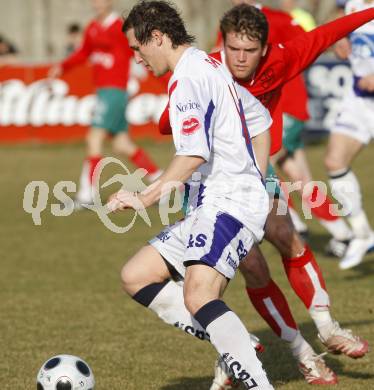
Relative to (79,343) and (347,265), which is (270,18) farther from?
(79,343)

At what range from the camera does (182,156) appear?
4469 mm

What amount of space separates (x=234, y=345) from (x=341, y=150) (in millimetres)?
4199

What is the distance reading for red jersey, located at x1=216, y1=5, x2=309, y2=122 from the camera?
8.10m

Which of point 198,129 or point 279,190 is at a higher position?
point 198,129

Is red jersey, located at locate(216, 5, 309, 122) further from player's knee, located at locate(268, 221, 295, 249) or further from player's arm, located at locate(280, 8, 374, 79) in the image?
player's knee, located at locate(268, 221, 295, 249)

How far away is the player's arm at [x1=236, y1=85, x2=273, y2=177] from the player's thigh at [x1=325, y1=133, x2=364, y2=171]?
340 cm

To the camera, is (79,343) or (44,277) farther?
(44,277)

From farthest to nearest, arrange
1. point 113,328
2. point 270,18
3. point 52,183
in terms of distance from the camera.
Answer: point 52,183
point 270,18
point 113,328

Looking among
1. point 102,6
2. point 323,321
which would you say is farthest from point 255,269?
point 102,6

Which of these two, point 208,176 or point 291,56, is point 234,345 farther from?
point 291,56

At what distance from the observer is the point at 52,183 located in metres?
14.0

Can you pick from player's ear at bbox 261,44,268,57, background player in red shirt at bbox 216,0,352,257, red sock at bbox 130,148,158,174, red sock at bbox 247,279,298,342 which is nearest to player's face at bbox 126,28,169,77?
player's ear at bbox 261,44,268,57

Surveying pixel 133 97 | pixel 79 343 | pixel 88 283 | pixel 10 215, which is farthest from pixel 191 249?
pixel 133 97

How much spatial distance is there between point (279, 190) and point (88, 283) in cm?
305
